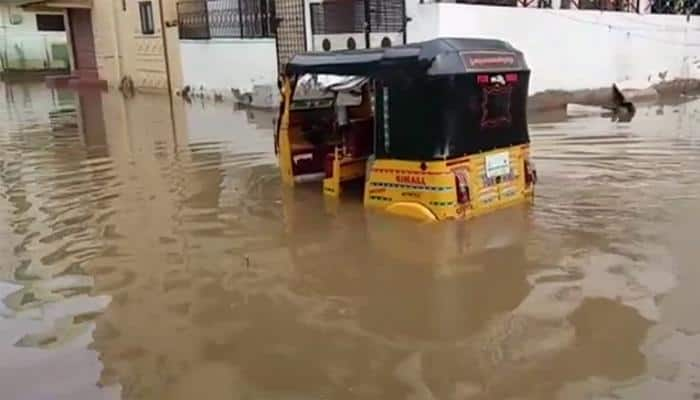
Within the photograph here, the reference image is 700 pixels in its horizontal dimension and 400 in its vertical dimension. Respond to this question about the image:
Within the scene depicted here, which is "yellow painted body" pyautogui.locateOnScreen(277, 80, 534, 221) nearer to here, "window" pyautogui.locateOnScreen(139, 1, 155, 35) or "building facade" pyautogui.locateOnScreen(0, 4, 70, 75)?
"window" pyautogui.locateOnScreen(139, 1, 155, 35)

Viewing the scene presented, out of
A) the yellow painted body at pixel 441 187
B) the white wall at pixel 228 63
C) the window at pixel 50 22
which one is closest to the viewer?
the yellow painted body at pixel 441 187

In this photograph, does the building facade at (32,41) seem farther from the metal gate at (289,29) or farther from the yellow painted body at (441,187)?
the yellow painted body at (441,187)

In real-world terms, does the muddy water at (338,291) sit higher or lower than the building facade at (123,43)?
lower

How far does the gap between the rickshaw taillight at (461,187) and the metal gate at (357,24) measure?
8.65m

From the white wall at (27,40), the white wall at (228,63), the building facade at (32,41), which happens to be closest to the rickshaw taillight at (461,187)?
the white wall at (228,63)

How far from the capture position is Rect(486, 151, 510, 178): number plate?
697 cm

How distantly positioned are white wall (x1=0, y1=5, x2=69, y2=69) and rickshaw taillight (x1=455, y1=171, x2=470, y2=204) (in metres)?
32.2

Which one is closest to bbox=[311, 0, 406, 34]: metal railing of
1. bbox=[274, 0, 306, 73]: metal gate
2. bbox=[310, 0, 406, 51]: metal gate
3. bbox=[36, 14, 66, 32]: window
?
bbox=[310, 0, 406, 51]: metal gate

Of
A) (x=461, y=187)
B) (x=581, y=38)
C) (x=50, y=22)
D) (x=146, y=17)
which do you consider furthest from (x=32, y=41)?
(x=461, y=187)

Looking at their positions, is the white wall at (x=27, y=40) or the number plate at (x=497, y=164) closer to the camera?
the number plate at (x=497, y=164)

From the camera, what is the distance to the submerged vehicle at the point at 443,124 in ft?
21.5

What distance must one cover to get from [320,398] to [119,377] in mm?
1186

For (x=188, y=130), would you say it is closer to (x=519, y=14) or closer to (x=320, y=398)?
(x=519, y=14)

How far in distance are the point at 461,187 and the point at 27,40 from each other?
3451 centimetres
